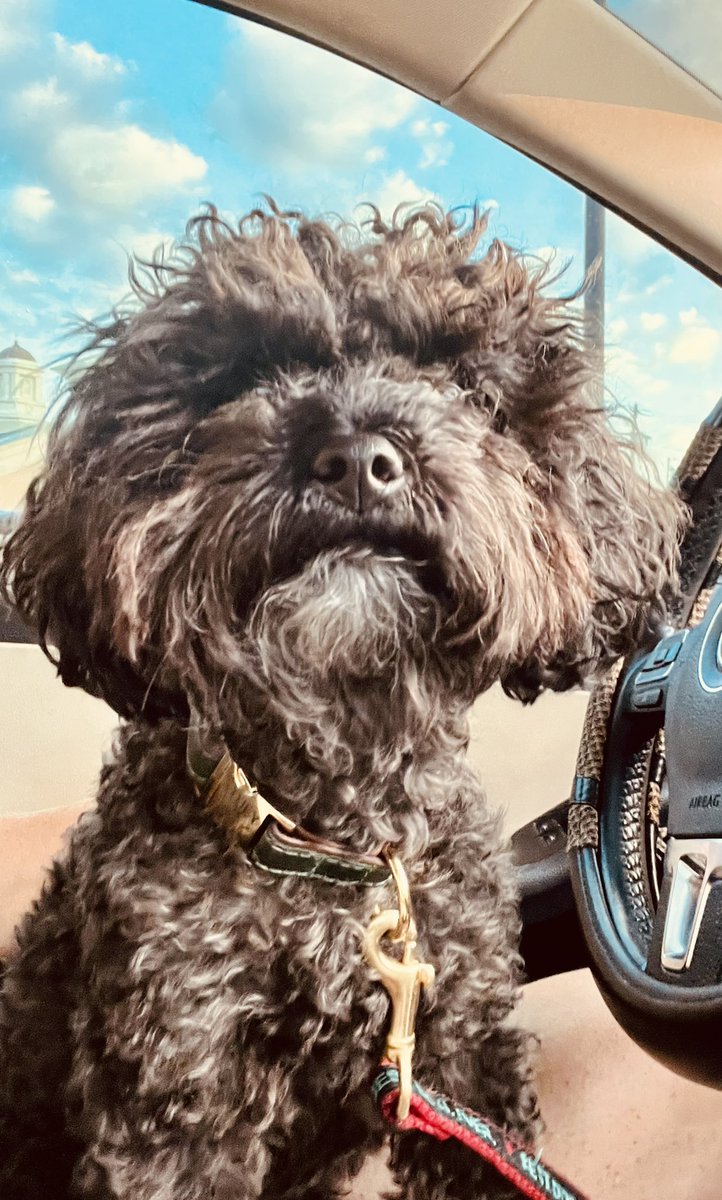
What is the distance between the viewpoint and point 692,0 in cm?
77

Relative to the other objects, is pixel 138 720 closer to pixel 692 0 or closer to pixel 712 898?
pixel 712 898

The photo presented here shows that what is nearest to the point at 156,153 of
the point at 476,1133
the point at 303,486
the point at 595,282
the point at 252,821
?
the point at 303,486

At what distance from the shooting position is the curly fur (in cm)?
62

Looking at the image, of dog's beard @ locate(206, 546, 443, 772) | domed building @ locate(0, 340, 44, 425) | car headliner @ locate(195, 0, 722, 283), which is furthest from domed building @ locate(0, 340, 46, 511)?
car headliner @ locate(195, 0, 722, 283)

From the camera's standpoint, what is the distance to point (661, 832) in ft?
2.35

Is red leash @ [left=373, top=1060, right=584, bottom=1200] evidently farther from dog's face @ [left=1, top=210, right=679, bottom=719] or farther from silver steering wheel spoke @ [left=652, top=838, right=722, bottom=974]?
dog's face @ [left=1, top=210, right=679, bottom=719]

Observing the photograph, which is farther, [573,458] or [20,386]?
[573,458]

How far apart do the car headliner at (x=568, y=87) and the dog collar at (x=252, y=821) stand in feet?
1.71

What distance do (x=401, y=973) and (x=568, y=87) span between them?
703 millimetres

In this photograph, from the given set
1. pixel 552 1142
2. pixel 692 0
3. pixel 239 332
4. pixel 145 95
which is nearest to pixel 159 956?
pixel 552 1142

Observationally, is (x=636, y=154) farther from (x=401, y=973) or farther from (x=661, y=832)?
(x=401, y=973)

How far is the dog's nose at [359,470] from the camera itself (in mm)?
571

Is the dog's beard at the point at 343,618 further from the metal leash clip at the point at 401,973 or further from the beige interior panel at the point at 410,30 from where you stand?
the beige interior panel at the point at 410,30

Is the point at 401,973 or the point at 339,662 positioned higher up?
the point at 339,662
